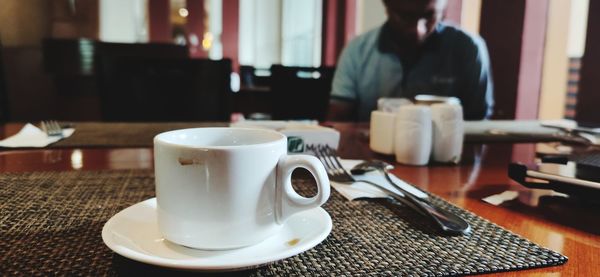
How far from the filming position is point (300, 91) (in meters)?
2.04

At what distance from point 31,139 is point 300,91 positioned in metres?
1.26

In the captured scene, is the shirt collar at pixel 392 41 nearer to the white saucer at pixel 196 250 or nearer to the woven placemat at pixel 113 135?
the woven placemat at pixel 113 135

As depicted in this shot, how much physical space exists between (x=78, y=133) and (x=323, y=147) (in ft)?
2.00

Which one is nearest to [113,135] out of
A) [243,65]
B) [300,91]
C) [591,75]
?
[300,91]

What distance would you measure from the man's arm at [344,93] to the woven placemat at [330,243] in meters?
1.45

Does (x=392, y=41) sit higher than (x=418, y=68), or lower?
higher

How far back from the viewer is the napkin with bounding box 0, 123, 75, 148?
0.87 meters

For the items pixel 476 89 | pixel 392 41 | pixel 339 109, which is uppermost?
pixel 392 41

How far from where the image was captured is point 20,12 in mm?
4070

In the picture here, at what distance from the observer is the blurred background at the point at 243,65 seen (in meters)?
1.60

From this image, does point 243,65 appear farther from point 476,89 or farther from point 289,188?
point 289,188

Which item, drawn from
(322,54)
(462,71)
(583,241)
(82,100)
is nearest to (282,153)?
(583,241)

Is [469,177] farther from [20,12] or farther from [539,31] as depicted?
[20,12]

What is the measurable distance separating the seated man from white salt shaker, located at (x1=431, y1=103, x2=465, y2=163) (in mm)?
1167
